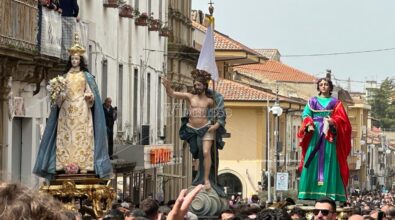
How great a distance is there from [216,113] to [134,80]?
78.9 ft

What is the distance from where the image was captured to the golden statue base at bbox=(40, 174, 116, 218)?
1300 centimetres

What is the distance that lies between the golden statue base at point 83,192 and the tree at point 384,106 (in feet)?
561

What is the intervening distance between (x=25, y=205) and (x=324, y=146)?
1385 cm

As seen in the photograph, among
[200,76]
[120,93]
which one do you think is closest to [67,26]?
[200,76]

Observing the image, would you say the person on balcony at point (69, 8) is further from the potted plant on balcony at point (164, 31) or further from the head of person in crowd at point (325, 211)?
the potted plant on balcony at point (164, 31)

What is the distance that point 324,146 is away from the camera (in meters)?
16.7

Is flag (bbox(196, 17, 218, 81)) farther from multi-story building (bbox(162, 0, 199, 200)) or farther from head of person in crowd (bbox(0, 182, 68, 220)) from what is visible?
multi-story building (bbox(162, 0, 199, 200))

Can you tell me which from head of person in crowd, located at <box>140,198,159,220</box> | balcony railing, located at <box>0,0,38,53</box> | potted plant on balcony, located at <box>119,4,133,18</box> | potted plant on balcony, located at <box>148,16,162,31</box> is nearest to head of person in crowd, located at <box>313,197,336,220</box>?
head of person in crowd, located at <box>140,198,159,220</box>

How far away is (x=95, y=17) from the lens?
31.8 meters

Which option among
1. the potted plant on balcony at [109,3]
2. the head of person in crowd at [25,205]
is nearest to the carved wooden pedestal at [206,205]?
the head of person in crowd at [25,205]

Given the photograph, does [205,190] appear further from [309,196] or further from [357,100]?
[357,100]

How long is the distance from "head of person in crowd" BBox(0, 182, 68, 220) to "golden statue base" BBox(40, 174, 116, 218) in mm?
9886

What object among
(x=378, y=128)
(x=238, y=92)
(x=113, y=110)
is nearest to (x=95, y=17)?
(x=113, y=110)

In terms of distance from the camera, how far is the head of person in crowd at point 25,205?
2980mm
